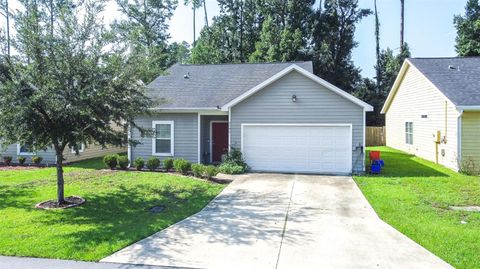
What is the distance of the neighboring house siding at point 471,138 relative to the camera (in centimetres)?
1384

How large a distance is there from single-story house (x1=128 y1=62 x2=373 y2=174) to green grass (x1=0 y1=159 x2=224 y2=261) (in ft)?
8.34

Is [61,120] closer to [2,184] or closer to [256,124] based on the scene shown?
[2,184]

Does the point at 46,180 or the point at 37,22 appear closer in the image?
the point at 37,22

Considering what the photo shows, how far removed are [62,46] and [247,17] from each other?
29.5 meters

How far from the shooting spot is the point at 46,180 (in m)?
12.6

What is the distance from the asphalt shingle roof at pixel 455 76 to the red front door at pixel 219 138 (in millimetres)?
9693

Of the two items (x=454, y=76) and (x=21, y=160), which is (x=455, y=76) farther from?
(x=21, y=160)

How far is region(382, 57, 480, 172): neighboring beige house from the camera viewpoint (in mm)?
13859

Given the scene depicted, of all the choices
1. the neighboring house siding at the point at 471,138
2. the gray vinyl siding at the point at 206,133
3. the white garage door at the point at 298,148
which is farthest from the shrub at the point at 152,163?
the neighboring house siding at the point at 471,138

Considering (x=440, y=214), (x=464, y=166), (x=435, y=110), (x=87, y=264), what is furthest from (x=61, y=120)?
(x=435, y=110)

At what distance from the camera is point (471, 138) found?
13.9 m

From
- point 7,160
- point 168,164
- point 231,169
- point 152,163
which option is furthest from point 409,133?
point 7,160

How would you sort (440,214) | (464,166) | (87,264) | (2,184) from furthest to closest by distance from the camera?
(464,166) < (2,184) < (440,214) < (87,264)

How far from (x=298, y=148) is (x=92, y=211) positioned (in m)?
8.46
